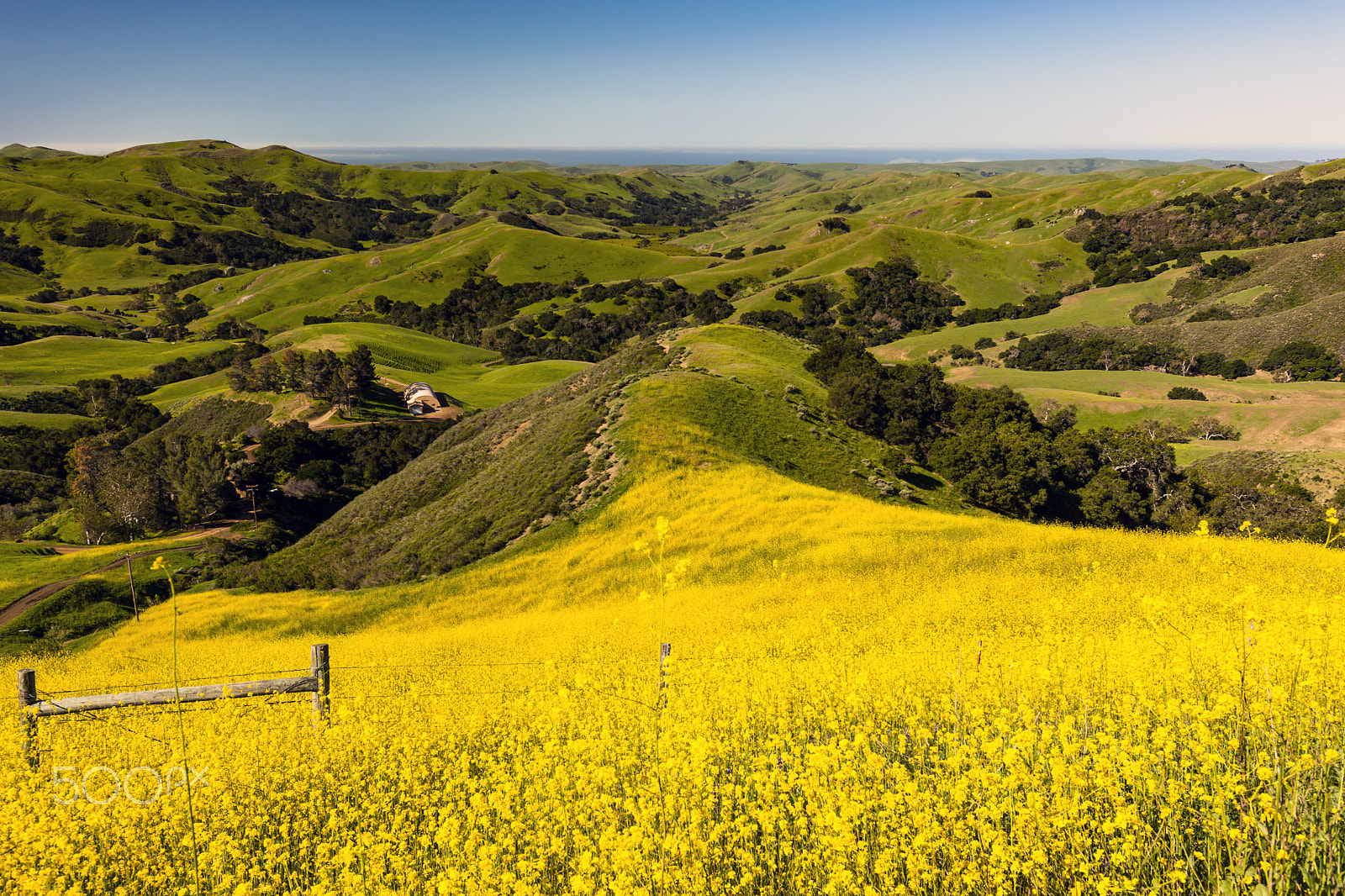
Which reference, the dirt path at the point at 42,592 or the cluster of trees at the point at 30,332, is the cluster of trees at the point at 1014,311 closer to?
the dirt path at the point at 42,592

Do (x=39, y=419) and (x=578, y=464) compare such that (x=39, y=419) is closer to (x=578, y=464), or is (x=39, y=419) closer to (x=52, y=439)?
(x=52, y=439)

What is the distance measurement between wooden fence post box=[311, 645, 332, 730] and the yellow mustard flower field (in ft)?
0.68

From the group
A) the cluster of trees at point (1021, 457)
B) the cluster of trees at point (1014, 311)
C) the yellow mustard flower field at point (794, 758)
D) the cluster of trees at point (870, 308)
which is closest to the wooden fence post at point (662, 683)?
the yellow mustard flower field at point (794, 758)

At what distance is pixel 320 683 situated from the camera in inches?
348

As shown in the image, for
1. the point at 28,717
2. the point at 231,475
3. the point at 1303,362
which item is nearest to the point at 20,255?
the point at 231,475

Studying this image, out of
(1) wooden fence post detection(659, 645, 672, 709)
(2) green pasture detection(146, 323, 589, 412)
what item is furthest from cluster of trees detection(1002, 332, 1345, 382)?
(1) wooden fence post detection(659, 645, 672, 709)

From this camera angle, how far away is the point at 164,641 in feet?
77.7

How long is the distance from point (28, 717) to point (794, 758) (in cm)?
1095

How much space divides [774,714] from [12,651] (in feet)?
117

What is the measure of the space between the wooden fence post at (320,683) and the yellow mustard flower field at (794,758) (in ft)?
0.68

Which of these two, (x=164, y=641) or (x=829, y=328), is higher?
(x=829, y=328)

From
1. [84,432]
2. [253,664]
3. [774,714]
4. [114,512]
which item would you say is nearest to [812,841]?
[774,714]

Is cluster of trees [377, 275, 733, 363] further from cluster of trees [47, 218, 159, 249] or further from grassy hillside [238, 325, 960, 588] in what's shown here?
cluster of trees [47, 218, 159, 249]

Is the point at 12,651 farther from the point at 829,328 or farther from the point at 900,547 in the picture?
the point at 829,328
